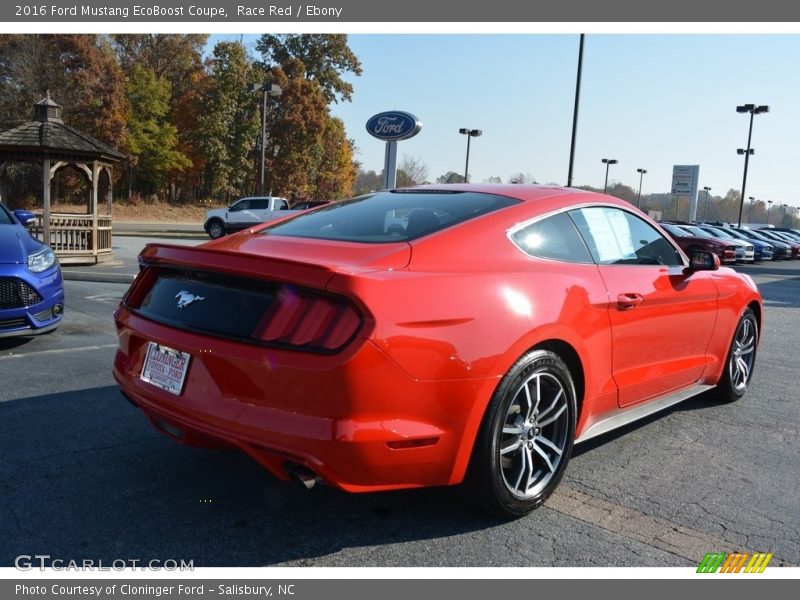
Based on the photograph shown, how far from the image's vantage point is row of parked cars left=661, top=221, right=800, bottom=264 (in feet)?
87.8

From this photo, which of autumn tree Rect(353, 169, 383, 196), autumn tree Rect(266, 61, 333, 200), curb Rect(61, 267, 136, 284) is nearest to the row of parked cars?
curb Rect(61, 267, 136, 284)

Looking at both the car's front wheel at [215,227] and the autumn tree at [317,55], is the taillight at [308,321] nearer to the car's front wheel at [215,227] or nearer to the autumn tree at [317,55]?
the car's front wheel at [215,227]

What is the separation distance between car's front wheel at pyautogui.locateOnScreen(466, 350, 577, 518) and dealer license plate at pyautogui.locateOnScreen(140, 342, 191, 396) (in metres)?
1.30

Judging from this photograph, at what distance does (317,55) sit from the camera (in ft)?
178

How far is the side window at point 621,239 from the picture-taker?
387cm

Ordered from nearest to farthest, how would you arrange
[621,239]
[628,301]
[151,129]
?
1. [628,301]
2. [621,239]
3. [151,129]

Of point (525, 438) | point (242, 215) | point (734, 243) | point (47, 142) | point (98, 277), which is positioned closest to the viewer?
point (525, 438)

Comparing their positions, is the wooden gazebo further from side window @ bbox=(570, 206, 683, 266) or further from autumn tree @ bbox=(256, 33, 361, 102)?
autumn tree @ bbox=(256, 33, 361, 102)

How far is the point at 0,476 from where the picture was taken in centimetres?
345

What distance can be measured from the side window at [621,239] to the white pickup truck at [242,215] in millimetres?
27479

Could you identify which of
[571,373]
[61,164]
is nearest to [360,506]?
[571,373]

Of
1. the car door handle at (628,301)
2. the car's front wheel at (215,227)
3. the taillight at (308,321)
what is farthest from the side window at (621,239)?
the car's front wheel at (215,227)

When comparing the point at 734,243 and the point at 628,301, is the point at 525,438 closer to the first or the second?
the point at 628,301

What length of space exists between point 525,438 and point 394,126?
15641 mm
